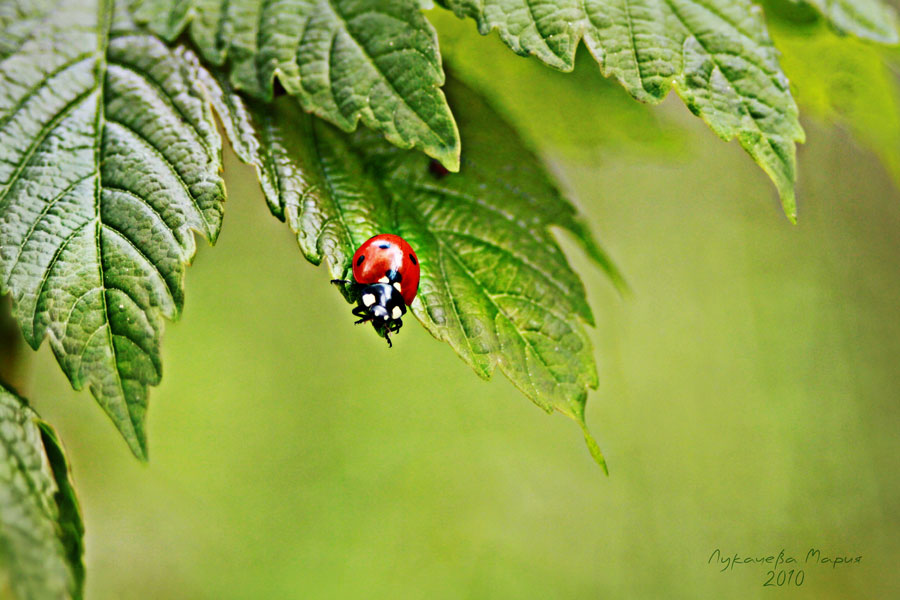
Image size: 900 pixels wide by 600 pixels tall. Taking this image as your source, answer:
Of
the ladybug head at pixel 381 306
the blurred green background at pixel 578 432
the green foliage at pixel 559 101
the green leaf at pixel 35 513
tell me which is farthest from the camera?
the blurred green background at pixel 578 432

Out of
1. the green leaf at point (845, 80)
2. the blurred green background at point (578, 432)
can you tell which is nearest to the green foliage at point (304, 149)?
the green leaf at point (845, 80)

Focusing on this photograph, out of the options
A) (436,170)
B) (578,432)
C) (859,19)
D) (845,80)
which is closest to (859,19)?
(859,19)

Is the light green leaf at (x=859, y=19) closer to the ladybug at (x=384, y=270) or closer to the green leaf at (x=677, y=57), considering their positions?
the green leaf at (x=677, y=57)

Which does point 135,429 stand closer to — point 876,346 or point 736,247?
point 736,247

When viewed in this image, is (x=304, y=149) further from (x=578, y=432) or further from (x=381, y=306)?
(x=578, y=432)

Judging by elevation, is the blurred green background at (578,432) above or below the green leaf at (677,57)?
below

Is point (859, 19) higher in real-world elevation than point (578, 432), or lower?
higher

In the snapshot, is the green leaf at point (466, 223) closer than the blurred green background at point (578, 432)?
Yes

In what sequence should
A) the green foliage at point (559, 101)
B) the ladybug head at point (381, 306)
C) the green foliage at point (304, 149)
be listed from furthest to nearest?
the green foliage at point (559, 101)
the ladybug head at point (381, 306)
the green foliage at point (304, 149)
